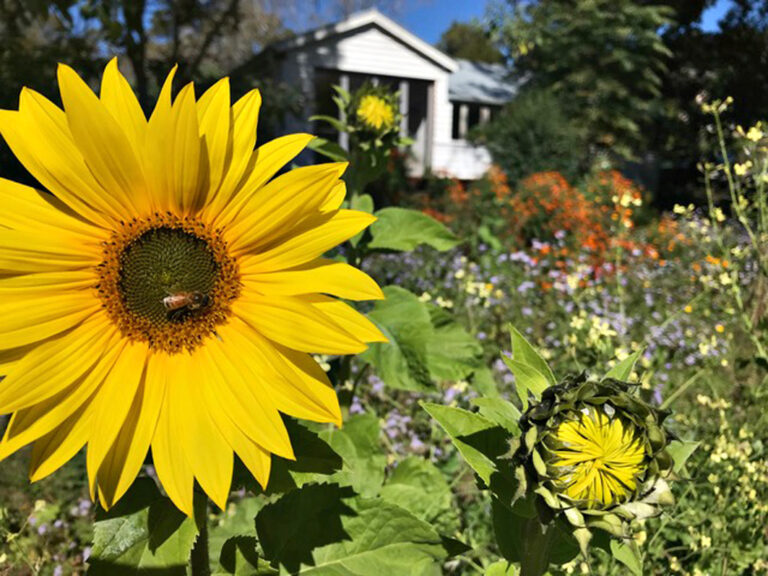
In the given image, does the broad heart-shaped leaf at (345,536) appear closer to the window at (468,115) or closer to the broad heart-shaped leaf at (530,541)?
the broad heart-shaped leaf at (530,541)

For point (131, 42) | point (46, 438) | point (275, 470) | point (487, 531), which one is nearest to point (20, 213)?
point (46, 438)

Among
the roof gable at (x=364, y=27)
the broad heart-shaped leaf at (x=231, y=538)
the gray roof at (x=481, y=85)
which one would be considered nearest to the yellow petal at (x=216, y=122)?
the broad heart-shaped leaf at (x=231, y=538)

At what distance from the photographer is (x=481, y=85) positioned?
1822 centimetres

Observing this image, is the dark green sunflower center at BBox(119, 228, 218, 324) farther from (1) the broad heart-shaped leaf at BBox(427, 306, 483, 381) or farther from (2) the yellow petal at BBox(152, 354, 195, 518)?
(1) the broad heart-shaped leaf at BBox(427, 306, 483, 381)

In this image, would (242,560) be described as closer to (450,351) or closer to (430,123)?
(450,351)

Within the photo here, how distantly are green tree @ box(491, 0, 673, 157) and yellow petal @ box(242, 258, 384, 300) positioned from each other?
15.1 m

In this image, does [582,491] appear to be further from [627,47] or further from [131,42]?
[627,47]

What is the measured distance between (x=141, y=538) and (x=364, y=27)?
14.9m

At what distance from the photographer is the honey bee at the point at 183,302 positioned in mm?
867

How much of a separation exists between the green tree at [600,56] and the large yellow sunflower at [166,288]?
15069mm

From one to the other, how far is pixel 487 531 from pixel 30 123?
1.89m

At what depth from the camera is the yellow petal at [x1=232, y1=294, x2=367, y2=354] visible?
758mm

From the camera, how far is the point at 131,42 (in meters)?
4.12

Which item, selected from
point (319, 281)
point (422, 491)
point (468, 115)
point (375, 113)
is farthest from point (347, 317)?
point (468, 115)
